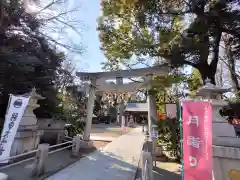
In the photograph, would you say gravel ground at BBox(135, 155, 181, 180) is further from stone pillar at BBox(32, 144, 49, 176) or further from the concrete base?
the concrete base

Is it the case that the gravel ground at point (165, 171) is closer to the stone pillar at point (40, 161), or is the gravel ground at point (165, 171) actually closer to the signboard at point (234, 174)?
the signboard at point (234, 174)

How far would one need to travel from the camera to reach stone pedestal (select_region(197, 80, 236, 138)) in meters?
3.86

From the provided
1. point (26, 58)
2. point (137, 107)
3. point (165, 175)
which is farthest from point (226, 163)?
point (137, 107)

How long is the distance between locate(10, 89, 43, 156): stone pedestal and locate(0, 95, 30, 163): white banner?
0.96 m

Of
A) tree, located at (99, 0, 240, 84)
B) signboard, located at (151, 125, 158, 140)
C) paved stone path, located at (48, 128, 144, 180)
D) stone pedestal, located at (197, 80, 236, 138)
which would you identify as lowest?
paved stone path, located at (48, 128, 144, 180)

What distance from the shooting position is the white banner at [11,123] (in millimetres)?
4680

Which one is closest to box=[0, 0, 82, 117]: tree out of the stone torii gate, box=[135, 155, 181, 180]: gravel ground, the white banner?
the stone torii gate

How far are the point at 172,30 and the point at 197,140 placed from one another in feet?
19.2

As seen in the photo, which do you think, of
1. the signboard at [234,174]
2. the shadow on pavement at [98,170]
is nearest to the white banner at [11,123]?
the shadow on pavement at [98,170]

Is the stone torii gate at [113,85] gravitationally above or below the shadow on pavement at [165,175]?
above

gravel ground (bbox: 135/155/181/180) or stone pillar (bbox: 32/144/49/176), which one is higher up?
stone pillar (bbox: 32/144/49/176)

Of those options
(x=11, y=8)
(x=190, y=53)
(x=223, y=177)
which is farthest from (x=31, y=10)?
(x=223, y=177)

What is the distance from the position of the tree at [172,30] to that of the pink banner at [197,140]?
9.70 ft

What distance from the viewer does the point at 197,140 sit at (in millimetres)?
3133
